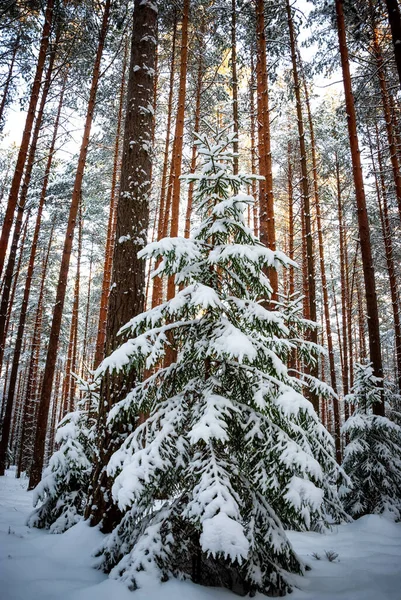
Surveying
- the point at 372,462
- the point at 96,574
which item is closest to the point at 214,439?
the point at 96,574

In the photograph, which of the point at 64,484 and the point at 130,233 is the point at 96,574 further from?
the point at 130,233

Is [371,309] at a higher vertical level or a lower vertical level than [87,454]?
higher

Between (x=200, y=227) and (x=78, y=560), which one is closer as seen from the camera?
(x=78, y=560)

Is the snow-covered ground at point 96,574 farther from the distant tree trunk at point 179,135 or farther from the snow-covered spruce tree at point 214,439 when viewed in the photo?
the distant tree trunk at point 179,135

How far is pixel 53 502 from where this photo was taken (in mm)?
4461

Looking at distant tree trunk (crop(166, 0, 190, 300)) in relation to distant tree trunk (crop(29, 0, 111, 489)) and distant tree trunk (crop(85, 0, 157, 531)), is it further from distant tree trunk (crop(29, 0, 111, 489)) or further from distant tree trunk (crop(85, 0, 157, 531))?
distant tree trunk (crop(85, 0, 157, 531))

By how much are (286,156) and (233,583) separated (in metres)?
16.1

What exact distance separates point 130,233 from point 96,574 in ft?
11.7

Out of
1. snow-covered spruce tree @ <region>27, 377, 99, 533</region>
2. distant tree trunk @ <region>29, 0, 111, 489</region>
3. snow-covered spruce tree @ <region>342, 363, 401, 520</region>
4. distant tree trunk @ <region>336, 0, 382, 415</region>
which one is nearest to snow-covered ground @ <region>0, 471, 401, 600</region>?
snow-covered spruce tree @ <region>27, 377, 99, 533</region>

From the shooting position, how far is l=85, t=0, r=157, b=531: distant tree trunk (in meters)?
3.60

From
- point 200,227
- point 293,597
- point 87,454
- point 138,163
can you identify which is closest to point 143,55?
point 138,163

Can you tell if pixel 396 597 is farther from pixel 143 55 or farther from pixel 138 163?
pixel 143 55

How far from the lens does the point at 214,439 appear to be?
2.74 meters

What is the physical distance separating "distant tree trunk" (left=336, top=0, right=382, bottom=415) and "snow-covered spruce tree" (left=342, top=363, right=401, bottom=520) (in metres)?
0.32
